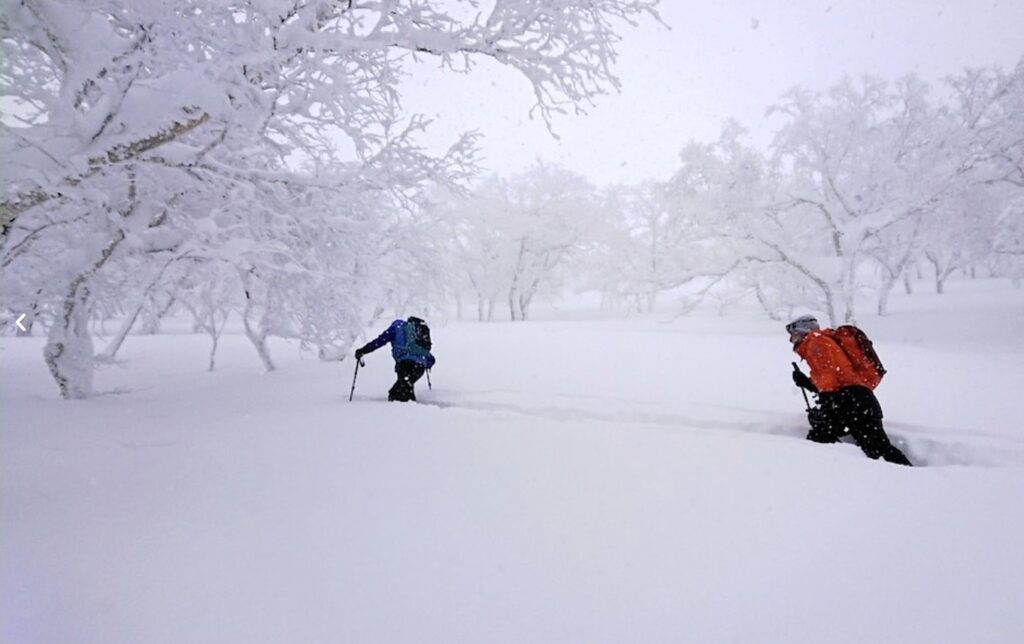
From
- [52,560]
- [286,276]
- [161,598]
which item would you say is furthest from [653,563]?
[286,276]

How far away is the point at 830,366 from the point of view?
208 inches

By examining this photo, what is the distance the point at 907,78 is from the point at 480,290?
2524cm

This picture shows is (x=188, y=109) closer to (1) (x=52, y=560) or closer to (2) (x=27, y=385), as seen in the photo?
(1) (x=52, y=560)

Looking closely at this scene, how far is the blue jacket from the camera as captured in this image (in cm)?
755

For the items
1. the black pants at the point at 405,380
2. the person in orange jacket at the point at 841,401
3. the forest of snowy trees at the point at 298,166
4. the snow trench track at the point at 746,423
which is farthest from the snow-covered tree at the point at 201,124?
the person in orange jacket at the point at 841,401

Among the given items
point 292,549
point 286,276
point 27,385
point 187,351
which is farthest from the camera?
point 187,351

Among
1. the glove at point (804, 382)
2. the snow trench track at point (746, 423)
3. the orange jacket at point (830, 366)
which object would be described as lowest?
the snow trench track at point (746, 423)

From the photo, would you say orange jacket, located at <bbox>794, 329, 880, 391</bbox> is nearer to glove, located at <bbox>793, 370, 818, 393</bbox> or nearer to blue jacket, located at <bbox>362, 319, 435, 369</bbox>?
glove, located at <bbox>793, 370, 818, 393</bbox>

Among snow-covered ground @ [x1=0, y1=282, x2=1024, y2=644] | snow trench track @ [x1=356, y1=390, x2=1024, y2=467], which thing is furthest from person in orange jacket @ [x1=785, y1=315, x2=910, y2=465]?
snow-covered ground @ [x1=0, y1=282, x2=1024, y2=644]

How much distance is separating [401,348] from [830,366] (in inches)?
225

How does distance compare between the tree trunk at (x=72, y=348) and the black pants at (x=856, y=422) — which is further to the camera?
the tree trunk at (x=72, y=348)

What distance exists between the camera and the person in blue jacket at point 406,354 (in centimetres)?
744

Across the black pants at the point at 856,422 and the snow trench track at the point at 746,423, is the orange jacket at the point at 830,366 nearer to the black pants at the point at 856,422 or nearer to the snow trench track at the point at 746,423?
the black pants at the point at 856,422

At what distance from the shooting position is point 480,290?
35.3 m
